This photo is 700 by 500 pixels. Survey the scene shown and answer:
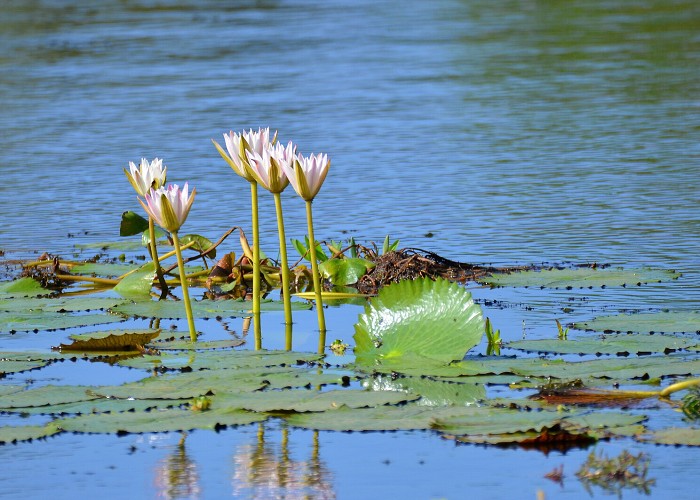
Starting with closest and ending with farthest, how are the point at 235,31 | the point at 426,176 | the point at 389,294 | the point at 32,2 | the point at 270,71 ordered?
the point at 389,294 < the point at 426,176 < the point at 270,71 < the point at 235,31 < the point at 32,2

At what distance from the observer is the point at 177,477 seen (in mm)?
3020

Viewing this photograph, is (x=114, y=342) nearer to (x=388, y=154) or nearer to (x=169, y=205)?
(x=169, y=205)

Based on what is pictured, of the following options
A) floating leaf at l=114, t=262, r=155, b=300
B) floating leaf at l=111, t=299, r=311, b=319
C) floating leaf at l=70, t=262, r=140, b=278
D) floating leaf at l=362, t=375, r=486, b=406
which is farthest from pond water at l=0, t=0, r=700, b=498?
floating leaf at l=114, t=262, r=155, b=300

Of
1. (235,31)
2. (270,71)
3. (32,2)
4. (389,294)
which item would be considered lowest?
(389,294)

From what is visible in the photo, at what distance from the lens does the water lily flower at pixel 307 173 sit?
4102 millimetres

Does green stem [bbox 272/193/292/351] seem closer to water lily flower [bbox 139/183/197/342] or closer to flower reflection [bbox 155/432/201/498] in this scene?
water lily flower [bbox 139/183/197/342]

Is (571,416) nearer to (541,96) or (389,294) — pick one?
(389,294)

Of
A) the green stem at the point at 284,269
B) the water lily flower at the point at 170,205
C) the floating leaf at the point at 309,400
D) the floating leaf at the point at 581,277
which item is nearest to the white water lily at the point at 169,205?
the water lily flower at the point at 170,205

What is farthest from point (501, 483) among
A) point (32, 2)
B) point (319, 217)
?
point (32, 2)

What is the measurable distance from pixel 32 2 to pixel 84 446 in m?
20.8

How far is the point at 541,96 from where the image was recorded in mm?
11234

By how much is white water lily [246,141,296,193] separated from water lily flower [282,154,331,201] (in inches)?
1.6

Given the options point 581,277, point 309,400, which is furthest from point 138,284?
point 309,400

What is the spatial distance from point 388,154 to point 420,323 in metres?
4.98
